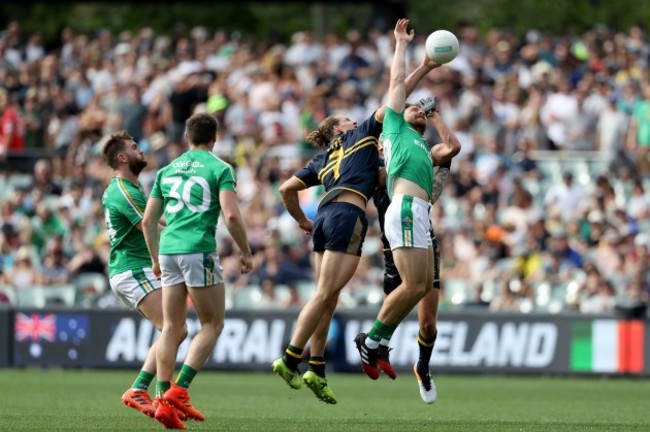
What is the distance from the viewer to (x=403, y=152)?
483 inches

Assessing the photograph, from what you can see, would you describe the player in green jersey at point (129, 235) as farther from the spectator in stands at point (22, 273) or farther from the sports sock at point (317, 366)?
the spectator in stands at point (22, 273)

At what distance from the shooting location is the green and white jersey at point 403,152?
12273 millimetres

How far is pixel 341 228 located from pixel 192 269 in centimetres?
165

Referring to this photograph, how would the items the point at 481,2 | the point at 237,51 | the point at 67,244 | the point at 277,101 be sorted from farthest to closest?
the point at 481,2 < the point at 237,51 < the point at 277,101 < the point at 67,244

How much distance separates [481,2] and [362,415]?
37.2 metres

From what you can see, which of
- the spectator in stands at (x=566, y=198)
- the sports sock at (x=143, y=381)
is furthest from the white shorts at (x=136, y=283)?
the spectator in stands at (x=566, y=198)

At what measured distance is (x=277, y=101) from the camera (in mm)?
25031

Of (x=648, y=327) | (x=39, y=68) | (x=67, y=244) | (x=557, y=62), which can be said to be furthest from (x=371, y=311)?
(x=39, y=68)

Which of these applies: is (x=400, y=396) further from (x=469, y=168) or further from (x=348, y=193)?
(x=469, y=168)

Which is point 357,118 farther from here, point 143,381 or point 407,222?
point 143,381

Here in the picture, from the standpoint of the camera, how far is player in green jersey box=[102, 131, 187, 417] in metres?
12.0

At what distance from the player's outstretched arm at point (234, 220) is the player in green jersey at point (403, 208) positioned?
166 centimetres

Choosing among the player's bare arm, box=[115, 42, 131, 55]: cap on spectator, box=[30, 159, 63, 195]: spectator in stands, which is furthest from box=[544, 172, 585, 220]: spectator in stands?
the player's bare arm

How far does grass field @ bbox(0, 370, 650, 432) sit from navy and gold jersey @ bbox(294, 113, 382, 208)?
1.96 m
